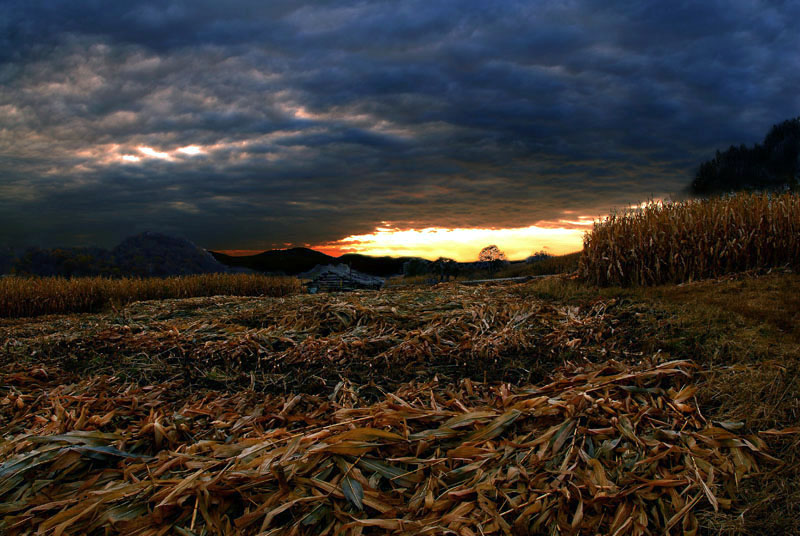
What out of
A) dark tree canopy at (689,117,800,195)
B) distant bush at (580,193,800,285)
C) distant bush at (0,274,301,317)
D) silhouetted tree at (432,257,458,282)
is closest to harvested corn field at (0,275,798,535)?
distant bush at (580,193,800,285)

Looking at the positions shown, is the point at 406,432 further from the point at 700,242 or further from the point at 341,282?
the point at 341,282

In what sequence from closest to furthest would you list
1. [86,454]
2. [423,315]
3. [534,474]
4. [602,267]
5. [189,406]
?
1. [534,474]
2. [86,454]
3. [189,406]
4. [423,315]
5. [602,267]

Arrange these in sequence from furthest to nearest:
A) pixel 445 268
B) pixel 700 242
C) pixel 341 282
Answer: pixel 445 268
pixel 341 282
pixel 700 242

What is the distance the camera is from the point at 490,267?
18.2 metres

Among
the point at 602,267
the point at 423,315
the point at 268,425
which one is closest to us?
the point at 268,425

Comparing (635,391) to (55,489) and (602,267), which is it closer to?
(55,489)

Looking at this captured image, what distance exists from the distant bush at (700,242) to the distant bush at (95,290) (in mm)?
9940

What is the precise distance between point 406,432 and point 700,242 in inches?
269

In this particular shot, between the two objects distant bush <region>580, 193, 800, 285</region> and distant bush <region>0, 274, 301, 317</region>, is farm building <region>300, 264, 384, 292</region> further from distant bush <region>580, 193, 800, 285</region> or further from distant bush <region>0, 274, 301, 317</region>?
distant bush <region>580, 193, 800, 285</region>

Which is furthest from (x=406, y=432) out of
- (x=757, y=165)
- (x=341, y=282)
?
(x=757, y=165)

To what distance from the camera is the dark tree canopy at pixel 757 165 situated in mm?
31312

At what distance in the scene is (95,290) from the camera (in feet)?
40.0

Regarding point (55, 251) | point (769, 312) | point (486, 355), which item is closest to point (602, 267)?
point (769, 312)

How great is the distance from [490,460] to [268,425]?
1494mm
